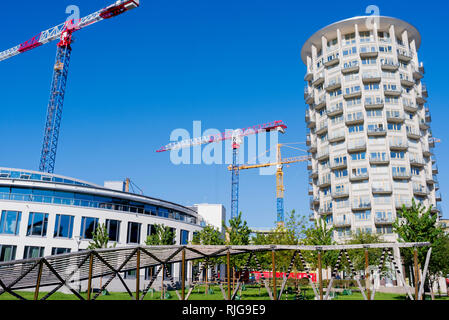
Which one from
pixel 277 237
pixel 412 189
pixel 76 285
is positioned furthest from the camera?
pixel 412 189

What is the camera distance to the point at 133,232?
5712 centimetres

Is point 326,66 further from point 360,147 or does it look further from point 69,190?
point 69,190

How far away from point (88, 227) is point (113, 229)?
11.8 feet

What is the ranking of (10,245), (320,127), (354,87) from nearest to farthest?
(10,245), (354,87), (320,127)

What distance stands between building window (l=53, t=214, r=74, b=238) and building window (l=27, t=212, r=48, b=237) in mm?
1409

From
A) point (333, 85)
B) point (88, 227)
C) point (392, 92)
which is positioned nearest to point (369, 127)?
point (392, 92)

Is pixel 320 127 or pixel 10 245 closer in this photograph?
pixel 10 245

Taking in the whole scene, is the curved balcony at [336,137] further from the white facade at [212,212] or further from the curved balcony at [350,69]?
the white facade at [212,212]

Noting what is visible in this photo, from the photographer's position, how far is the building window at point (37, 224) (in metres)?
49.0

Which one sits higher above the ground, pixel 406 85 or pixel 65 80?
pixel 65 80

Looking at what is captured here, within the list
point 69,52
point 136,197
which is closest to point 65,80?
point 69,52

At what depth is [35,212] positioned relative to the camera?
4959 centimetres

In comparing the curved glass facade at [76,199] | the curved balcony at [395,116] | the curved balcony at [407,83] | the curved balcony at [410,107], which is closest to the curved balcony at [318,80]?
the curved balcony at [395,116]

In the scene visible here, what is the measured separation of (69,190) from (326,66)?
55.9 m
